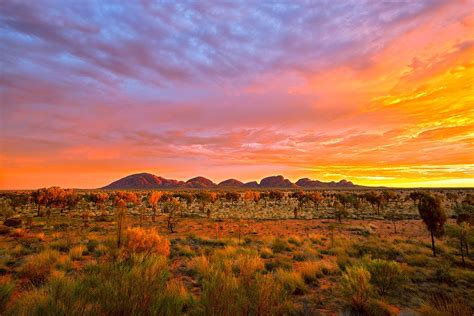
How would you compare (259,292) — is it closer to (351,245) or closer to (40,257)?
(40,257)

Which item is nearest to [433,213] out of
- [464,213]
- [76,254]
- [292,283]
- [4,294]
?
[292,283]

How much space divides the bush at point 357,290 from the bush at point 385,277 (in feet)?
4.37

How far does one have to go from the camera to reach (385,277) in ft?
30.8

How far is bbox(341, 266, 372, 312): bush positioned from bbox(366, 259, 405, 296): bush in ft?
4.37

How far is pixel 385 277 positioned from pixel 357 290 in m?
2.26

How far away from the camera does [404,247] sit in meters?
17.1

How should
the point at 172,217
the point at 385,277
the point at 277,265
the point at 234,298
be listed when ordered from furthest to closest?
the point at 172,217 < the point at 277,265 < the point at 385,277 < the point at 234,298

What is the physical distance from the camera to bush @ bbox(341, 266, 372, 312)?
769 centimetres

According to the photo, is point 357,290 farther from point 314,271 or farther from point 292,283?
point 314,271

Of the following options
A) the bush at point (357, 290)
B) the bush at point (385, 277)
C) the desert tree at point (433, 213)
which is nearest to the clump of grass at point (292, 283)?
the bush at point (357, 290)

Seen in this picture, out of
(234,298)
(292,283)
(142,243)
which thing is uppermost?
(234,298)

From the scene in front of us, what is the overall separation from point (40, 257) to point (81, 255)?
250cm

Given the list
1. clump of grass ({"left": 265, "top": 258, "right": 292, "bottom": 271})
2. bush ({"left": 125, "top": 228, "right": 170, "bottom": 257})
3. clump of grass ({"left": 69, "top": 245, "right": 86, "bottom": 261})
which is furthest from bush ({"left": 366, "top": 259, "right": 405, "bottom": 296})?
clump of grass ({"left": 69, "top": 245, "right": 86, "bottom": 261})

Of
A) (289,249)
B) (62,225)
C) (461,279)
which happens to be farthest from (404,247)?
(62,225)
